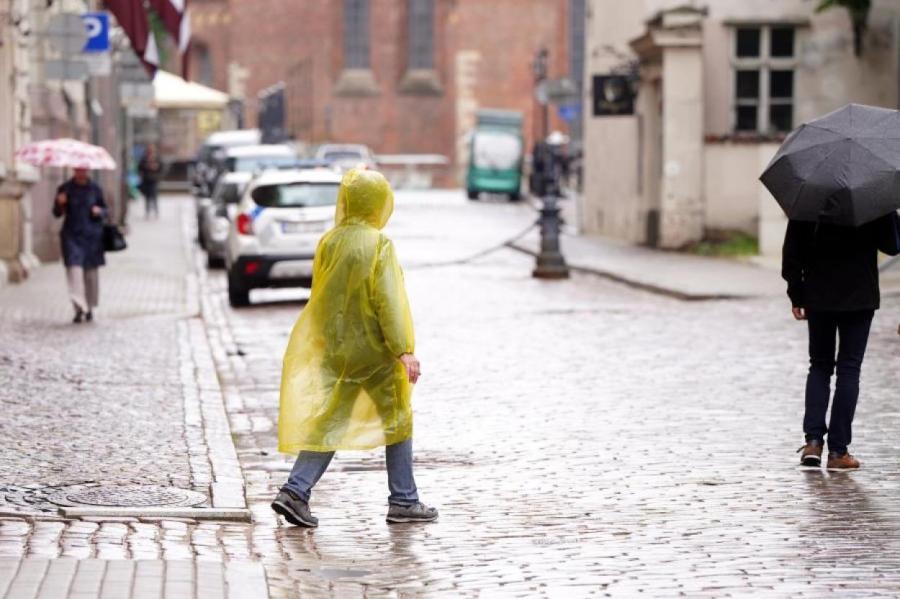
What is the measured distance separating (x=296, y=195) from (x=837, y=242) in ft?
46.4

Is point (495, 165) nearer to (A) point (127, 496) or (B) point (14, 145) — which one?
(B) point (14, 145)

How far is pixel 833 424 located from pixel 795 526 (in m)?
1.79

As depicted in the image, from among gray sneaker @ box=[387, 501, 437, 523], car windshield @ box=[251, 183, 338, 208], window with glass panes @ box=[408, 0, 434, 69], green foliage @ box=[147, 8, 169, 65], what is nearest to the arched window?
green foliage @ box=[147, 8, 169, 65]

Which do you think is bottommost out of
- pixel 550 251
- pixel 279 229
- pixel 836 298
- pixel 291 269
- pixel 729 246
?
pixel 729 246

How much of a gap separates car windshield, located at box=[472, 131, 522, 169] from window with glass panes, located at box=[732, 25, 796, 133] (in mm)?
29282

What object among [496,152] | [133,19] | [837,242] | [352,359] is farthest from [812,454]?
[496,152]

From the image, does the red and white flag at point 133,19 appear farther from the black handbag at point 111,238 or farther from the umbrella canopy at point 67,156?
the black handbag at point 111,238

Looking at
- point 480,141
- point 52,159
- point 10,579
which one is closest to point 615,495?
point 10,579

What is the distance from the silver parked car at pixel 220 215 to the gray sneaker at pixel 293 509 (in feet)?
66.5

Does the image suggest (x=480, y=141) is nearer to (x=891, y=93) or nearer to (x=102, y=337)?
(x=891, y=93)

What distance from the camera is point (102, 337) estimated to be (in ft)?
59.0

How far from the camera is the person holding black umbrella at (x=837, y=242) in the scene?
10039 mm

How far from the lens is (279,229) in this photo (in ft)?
76.8

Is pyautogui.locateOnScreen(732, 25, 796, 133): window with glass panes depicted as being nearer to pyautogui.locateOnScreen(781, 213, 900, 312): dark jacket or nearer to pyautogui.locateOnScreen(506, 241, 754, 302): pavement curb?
pyautogui.locateOnScreen(506, 241, 754, 302): pavement curb
